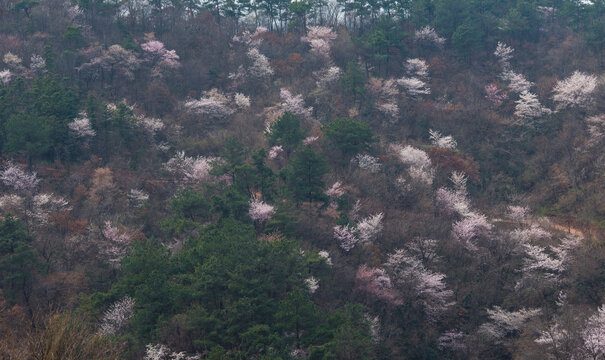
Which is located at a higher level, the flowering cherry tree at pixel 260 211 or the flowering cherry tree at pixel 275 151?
the flowering cherry tree at pixel 260 211

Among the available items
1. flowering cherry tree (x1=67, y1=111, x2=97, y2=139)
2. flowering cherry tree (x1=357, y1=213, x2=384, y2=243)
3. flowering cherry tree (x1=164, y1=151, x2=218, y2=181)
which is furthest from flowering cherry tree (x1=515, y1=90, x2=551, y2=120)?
flowering cherry tree (x1=67, y1=111, x2=97, y2=139)

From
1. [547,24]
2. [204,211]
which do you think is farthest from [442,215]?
[547,24]

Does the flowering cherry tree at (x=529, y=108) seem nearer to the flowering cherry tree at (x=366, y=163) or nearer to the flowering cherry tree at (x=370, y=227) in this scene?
the flowering cherry tree at (x=366, y=163)

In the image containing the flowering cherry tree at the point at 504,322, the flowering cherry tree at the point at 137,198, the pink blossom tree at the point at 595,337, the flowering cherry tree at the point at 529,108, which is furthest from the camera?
the flowering cherry tree at the point at 529,108

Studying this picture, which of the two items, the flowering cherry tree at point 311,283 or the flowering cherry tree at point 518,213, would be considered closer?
the flowering cherry tree at point 311,283

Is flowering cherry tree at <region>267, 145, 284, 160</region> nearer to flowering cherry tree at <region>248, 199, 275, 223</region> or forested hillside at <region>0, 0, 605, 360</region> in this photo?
forested hillside at <region>0, 0, 605, 360</region>

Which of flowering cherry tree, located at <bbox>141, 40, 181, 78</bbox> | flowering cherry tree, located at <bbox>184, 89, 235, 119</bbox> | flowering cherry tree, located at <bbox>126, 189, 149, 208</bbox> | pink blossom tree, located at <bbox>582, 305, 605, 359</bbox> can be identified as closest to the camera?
pink blossom tree, located at <bbox>582, 305, 605, 359</bbox>

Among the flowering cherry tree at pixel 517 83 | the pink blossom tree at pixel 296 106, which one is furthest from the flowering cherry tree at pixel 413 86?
the pink blossom tree at pixel 296 106

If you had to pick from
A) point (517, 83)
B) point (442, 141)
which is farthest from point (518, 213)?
point (517, 83)

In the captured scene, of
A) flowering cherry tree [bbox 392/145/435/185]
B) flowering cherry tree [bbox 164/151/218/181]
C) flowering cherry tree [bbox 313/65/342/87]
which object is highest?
flowering cherry tree [bbox 313/65/342/87]

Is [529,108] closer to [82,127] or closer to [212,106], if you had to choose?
[212,106]
